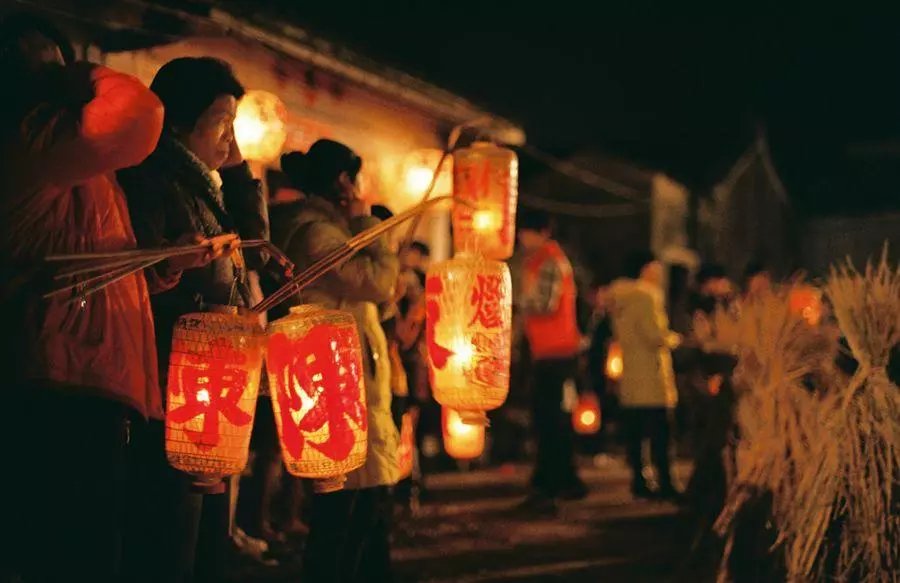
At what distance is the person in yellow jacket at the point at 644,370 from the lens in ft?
31.7

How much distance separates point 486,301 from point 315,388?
54.1 inches

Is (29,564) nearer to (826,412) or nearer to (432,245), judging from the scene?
(826,412)

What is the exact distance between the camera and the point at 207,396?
11.0 feet

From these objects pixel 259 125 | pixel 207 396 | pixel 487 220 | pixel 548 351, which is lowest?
pixel 207 396

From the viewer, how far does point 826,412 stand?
4.99m

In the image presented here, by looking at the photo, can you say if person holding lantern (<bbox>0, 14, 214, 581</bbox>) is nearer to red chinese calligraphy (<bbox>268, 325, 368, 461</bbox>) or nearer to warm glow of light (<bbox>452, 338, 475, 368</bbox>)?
red chinese calligraphy (<bbox>268, 325, 368, 461</bbox>)

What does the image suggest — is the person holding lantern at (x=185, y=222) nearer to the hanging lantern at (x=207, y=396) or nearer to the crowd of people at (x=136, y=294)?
the crowd of people at (x=136, y=294)

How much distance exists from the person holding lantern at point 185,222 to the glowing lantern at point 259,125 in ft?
10.3

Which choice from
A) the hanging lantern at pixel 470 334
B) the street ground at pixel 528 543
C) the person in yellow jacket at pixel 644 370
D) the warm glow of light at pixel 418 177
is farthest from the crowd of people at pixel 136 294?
the person in yellow jacket at pixel 644 370

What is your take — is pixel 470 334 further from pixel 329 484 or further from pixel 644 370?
pixel 644 370

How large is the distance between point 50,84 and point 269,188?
6619 millimetres

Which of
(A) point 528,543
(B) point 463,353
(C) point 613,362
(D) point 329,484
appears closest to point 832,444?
(B) point 463,353

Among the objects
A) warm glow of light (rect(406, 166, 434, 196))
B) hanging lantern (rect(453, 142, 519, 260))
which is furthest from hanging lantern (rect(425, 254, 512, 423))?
warm glow of light (rect(406, 166, 434, 196))

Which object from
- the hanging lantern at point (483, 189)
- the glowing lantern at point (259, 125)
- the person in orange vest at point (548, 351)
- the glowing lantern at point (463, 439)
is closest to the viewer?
the hanging lantern at point (483, 189)
